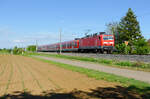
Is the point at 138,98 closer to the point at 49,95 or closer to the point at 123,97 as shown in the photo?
the point at 123,97

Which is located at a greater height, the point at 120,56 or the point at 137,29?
the point at 137,29

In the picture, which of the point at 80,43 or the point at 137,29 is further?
the point at 137,29

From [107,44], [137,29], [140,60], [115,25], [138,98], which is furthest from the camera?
[115,25]

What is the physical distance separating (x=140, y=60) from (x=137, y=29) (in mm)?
38403

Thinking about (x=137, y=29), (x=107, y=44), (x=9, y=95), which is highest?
(x=137, y=29)

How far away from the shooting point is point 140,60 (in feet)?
58.2

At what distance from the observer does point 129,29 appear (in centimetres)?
5384

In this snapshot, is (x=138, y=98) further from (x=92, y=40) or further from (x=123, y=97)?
(x=92, y=40)

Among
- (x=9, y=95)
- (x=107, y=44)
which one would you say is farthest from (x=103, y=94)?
(x=107, y=44)

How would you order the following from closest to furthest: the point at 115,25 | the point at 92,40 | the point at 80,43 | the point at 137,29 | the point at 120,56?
1. the point at 120,56
2. the point at 92,40
3. the point at 80,43
4. the point at 137,29
5. the point at 115,25

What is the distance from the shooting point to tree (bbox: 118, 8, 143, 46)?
52794 millimetres

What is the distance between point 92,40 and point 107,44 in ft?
11.8

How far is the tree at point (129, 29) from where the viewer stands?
5279cm

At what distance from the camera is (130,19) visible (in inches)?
2133
